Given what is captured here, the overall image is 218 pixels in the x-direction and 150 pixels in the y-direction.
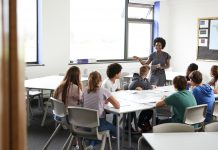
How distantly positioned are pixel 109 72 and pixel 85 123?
3.69 ft

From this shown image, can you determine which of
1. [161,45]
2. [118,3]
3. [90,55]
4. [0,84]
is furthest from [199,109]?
[118,3]

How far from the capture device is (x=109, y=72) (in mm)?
3891

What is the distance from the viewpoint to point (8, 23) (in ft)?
1.69

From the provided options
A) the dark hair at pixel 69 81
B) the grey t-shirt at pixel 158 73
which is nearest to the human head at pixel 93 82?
the dark hair at pixel 69 81

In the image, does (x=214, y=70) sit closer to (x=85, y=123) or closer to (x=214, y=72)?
(x=214, y=72)

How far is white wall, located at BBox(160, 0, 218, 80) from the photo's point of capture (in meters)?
7.43

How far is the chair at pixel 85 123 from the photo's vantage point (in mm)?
2859

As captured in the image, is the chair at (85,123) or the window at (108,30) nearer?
the chair at (85,123)

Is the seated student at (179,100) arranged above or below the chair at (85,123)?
above

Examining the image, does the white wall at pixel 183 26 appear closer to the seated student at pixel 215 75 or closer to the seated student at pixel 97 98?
the seated student at pixel 215 75

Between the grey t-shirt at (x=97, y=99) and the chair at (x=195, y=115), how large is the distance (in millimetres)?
869

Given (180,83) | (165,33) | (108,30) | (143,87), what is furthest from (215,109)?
(165,33)

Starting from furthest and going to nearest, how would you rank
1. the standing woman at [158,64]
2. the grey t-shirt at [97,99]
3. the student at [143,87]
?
1. the standing woman at [158,64]
2. the student at [143,87]
3. the grey t-shirt at [97,99]

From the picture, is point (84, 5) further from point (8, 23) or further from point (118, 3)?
point (8, 23)
